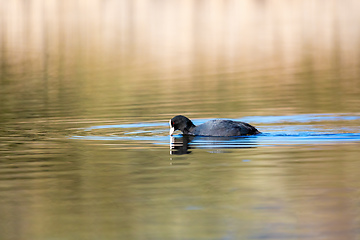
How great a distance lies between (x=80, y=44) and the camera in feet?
266

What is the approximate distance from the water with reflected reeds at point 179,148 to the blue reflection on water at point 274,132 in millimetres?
52

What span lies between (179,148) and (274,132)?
10.8ft

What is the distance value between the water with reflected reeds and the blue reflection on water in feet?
0.17

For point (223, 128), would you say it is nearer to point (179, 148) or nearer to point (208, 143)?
point (208, 143)

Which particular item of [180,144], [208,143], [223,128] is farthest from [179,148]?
[223,128]

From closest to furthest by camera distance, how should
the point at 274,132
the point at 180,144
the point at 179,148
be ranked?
1. the point at 179,148
2. the point at 180,144
3. the point at 274,132

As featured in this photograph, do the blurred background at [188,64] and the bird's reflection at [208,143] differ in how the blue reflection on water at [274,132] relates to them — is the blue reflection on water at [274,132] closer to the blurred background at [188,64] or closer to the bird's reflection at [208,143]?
the bird's reflection at [208,143]

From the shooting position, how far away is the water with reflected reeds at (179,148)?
1148 centimetres

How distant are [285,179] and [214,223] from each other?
3552mm

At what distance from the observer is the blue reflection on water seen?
19.8 metres

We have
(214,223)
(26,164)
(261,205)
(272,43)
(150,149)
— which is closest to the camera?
(214,223)

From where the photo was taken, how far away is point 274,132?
21.4 metres

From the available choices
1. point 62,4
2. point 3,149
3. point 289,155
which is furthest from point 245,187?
point 62,4

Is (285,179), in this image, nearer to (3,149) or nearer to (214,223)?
(214,223)
